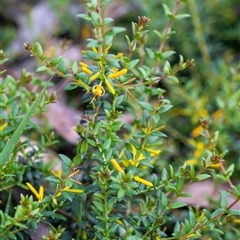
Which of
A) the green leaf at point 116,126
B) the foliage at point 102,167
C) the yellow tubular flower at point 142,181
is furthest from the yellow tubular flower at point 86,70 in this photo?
the yellow tubular flower at point 142,181

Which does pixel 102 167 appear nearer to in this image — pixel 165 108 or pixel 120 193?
pixel 120 193

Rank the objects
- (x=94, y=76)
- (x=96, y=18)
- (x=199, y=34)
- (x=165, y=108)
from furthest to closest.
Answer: (x=199, y=34) → (x=165, y=108) → (x=94, y=76) → (x=96, y=18)

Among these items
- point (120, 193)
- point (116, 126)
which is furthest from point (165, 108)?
point (120, 193)

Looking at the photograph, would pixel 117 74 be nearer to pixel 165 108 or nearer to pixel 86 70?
pixel 86 70

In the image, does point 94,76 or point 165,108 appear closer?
point 94,76

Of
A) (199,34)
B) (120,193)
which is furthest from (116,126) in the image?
(199,34)

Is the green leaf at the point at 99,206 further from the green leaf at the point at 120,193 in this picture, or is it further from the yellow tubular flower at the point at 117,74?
the yellow tubular flower at the point at 117,74

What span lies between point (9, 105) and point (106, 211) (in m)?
0.40

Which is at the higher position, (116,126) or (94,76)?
(94,76)

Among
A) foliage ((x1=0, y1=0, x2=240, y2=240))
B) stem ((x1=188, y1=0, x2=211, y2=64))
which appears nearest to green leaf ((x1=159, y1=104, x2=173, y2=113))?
foliage ((x1=0, y1=0, x2=240, y2=240))

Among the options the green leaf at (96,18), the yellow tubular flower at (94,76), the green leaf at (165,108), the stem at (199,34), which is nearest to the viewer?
the green leaf at (96,18)

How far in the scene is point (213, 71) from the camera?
2029 millimetres

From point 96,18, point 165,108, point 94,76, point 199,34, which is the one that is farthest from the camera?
point 199,34

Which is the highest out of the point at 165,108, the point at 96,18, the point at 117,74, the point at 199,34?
the point at 96,18
